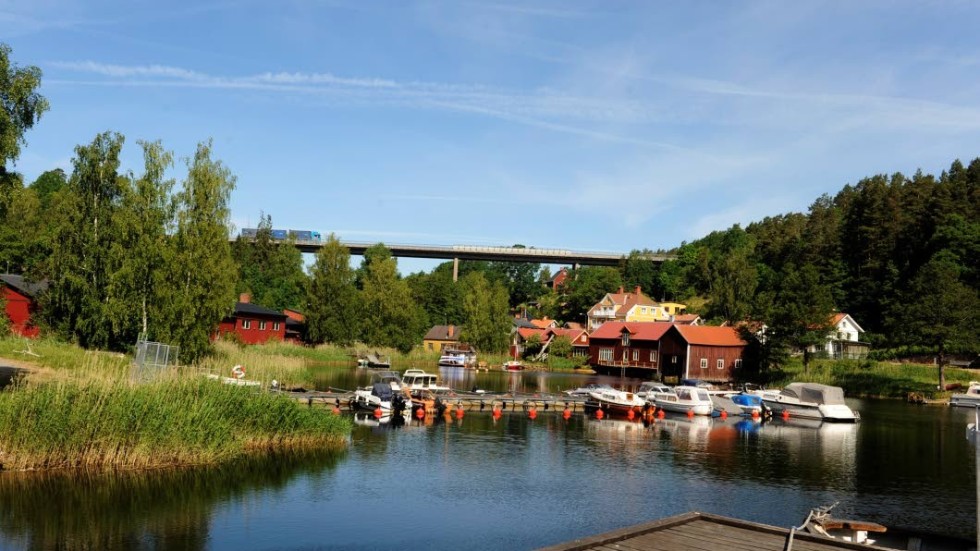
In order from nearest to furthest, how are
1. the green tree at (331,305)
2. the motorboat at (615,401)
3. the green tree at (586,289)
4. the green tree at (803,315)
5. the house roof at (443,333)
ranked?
the motorboat at (615,401)
the green tree at (803,315)
the green tree at (331,305)
the house roof at (443,333)
the green tree at (586,289)

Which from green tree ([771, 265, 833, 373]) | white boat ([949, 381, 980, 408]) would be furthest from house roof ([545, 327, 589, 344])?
white boat ([949, 381, 980, 408])

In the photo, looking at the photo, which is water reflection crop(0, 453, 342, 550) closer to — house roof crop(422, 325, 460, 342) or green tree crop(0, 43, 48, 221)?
green tree crop(0, 43, 48, 221)

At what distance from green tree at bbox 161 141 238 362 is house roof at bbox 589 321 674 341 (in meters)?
58.9

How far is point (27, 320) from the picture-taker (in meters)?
65.1

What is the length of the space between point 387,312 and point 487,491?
84328 millimetres

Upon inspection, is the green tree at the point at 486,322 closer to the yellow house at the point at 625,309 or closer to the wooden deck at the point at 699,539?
the yellow house at the point at 625,309

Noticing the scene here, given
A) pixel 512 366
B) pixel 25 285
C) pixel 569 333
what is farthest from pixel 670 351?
pixel 25 285

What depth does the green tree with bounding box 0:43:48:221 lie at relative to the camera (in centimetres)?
2739

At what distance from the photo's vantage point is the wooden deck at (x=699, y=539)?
14.1m

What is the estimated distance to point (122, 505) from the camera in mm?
23609

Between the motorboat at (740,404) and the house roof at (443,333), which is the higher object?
the house roof at (443,333)

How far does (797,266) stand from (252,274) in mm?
91955

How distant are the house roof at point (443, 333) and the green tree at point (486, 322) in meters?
10.8

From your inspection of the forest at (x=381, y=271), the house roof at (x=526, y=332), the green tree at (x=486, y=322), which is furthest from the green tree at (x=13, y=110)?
the house roof at (x=526, y=332)
